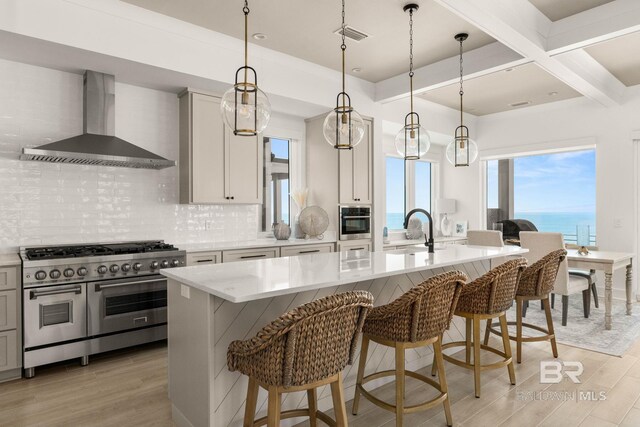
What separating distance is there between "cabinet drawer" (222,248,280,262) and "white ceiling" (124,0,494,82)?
2.15 meters

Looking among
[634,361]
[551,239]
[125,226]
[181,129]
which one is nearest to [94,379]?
[125,226]

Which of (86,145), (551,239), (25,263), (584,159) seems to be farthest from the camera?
(584,159)

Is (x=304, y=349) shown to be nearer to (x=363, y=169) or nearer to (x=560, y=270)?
(x=560, y=270)

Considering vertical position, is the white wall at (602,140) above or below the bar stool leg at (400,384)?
above

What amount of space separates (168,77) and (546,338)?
4090mm

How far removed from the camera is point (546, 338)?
11.1ft

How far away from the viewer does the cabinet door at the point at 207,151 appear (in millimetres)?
4164

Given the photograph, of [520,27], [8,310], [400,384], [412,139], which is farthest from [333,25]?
[8,310]

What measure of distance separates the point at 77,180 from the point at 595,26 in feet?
16.0

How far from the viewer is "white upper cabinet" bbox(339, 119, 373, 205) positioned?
17.3ft

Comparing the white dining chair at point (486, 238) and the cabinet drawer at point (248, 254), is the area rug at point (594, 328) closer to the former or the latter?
the white dining chair at point (486, 238)

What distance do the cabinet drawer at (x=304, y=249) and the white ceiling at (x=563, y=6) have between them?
3234 millimetres

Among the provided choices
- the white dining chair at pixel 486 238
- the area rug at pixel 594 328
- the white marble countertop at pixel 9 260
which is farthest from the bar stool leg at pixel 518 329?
the white marble countertop at pixel 9 260

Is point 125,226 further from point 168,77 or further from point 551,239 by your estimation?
point 551,239
